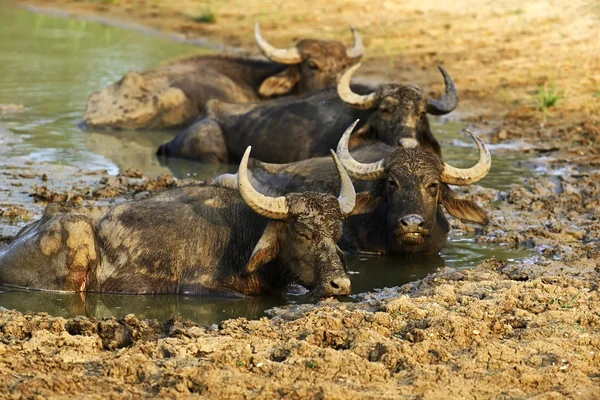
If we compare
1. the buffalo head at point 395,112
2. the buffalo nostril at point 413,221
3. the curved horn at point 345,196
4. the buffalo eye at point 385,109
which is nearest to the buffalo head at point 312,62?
the buffalo head at point 395,112

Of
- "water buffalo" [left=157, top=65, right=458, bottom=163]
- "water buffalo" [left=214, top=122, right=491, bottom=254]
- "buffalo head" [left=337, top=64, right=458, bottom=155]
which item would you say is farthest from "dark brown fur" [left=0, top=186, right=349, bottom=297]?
"buffalo head" [left=337, top=64, right=458, bottom=155]

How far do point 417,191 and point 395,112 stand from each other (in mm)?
2596

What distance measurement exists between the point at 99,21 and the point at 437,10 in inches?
313

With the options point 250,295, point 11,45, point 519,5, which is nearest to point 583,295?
point 250,295

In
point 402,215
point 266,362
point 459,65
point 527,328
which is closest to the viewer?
point 266,362

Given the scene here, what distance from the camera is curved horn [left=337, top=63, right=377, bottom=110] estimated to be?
11930 millimetres

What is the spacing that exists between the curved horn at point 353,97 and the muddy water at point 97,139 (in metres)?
1.62

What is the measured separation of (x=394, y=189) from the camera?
9406mm

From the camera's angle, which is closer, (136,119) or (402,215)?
(402,215)

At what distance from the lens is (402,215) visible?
9.17 metres

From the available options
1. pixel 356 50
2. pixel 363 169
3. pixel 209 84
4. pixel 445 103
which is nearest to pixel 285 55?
pixel 356 50

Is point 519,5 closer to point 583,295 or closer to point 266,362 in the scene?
point 583,295

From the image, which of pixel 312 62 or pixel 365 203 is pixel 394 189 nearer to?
pixel 365 203

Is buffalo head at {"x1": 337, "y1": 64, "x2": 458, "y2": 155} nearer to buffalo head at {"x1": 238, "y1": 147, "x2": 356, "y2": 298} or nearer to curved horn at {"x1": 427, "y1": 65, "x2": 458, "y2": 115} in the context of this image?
curved horn at {"x1": 427, "y1": 65, "x2": 458, "y2": 115}
